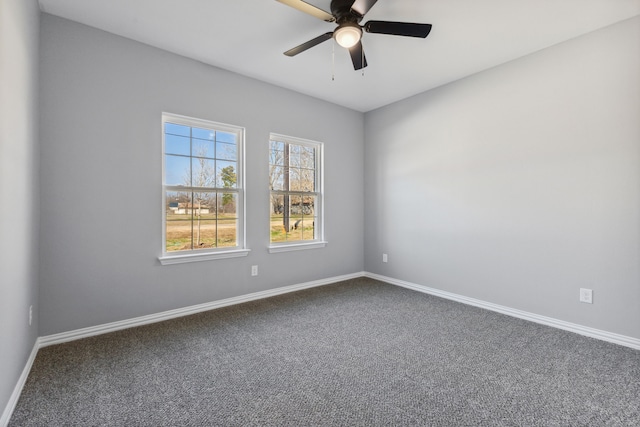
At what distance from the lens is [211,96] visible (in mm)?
3215

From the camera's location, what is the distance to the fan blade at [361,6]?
1.94m

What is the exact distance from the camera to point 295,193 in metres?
4.04

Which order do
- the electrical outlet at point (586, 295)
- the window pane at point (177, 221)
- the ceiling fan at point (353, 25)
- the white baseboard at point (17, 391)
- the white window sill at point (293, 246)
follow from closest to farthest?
the white baseboard at point (17, 391), the ceiling fan at point (353, 25), the electrical outlet at point (586, 295), the window pane at point (177, 221), the white window sill at point (293, 246)

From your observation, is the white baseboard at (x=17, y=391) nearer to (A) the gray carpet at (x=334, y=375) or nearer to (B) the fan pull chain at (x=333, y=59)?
(A) the gray carpet at (x=334, y=375)

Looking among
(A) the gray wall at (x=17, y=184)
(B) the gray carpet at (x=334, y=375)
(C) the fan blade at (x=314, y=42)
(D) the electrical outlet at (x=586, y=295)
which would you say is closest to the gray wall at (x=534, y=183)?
(D) the electrical outlet at (x=586, y=295)

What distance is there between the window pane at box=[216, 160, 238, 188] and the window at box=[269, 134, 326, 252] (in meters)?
0.49

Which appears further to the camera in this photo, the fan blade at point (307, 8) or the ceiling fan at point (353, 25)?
the ceiling fan at point (353, 25)

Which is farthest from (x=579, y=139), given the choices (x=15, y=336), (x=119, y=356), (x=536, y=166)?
(x=15, y=336)

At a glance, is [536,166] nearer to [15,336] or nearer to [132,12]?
[132,12]

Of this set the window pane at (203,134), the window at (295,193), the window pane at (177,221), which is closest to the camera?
the window pane at (177,221)

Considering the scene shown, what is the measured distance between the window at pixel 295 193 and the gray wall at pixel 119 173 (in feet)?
0.69

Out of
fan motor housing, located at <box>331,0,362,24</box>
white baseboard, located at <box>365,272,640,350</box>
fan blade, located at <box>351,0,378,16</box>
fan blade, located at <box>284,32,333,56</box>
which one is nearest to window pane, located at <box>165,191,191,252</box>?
fan blade, located at <box>284,32,333,56</box>

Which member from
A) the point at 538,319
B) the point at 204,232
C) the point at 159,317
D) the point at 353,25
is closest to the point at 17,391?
the point at 159,317

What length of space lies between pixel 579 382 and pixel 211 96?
3.94 m
